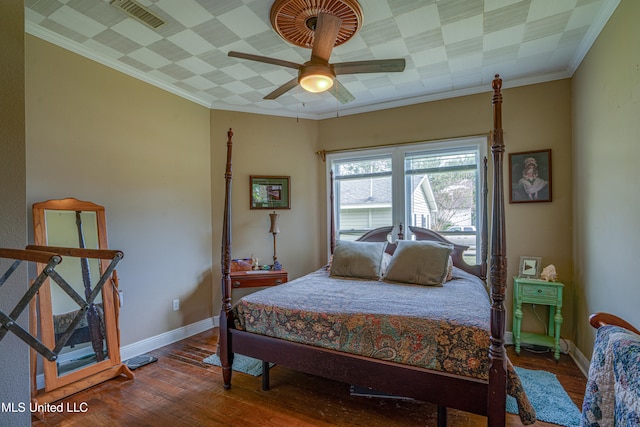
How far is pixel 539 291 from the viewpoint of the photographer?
2.97m

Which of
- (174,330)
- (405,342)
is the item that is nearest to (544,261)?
(405,342)

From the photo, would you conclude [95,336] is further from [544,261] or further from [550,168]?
[550,168]

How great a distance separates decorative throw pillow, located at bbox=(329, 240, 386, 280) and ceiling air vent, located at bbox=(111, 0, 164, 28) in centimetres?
258

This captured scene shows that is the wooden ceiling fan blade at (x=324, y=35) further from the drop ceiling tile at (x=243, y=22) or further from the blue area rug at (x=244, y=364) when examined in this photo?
the blue area rug at (x=244, y=364)

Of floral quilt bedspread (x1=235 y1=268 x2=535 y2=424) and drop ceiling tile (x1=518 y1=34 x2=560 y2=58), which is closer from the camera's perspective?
floral quilt bedspread (x1=235 y1=268 x2=535 y2=424)

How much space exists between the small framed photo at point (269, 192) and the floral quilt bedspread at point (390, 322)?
1647 mm

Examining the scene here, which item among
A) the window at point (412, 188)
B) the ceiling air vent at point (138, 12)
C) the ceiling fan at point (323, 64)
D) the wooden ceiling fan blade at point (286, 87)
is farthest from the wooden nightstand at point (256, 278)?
the ceiling air vent at point (138, 12)

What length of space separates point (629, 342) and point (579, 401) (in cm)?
162

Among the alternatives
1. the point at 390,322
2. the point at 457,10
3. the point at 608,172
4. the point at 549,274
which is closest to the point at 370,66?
the point at 457,10

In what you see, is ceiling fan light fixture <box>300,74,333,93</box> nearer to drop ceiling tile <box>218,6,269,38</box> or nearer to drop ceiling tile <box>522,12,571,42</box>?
drop ceiling tile <box>218,6,269,38</box>

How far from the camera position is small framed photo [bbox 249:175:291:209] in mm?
4082

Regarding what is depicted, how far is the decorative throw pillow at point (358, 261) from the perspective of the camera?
3143mm

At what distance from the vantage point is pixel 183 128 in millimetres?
3631

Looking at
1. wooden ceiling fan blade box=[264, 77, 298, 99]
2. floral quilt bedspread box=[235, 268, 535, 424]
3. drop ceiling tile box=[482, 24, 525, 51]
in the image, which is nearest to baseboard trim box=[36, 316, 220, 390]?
floral quilt bedspread box=[235, 268, 535, 424]
